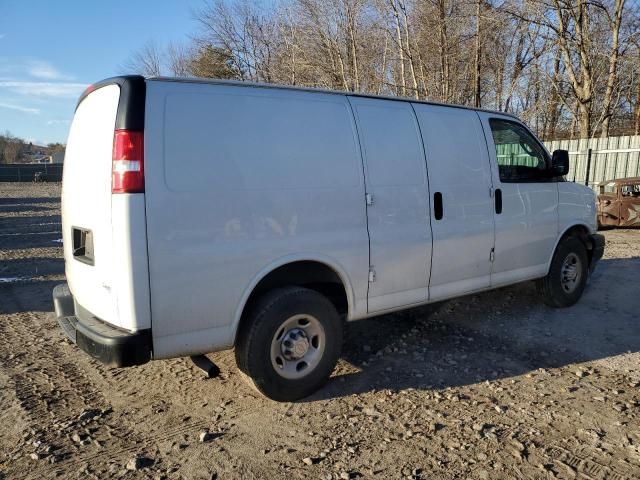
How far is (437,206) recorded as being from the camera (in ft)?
14.1

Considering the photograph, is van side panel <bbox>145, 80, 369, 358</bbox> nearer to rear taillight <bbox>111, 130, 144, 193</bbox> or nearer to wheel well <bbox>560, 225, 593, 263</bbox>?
rear taillight <bbox>111, 130, 144, 193</bbox>

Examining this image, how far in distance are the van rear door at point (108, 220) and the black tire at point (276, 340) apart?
71 cm

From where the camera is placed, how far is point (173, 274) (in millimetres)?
3008

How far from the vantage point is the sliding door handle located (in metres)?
4.29

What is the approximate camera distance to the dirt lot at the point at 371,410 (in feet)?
Result: 9.48

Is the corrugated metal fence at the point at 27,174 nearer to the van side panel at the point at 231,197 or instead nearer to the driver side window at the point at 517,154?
the driver side window at the point at 517,154

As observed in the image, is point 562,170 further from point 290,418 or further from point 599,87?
point 599,87

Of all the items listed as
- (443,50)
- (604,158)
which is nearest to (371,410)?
(443,50)

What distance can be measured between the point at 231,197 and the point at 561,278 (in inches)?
169

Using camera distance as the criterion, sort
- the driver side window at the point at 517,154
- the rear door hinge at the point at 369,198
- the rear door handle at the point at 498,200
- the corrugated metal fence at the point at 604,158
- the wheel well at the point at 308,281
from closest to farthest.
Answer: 1. the wheel well at the point at 308,281
2. the rear door hinge at the point at 369,198
3. the rear door handle at the point at 498,200
4. the driver side window at the point at 517,154
5. the corrugated metal fence at the point at 604,158

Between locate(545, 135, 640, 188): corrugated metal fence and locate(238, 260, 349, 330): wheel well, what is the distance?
1432 cm

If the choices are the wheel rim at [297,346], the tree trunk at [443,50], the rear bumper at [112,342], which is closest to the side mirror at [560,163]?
the wheel rim at [297,346]

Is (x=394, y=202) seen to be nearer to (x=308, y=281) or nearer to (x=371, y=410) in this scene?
(x=308, y=281)

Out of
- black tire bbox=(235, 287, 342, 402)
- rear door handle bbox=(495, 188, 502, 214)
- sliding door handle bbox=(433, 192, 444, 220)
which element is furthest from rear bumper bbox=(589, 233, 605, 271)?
black tire bbox=(235, 287, 342, 402)
